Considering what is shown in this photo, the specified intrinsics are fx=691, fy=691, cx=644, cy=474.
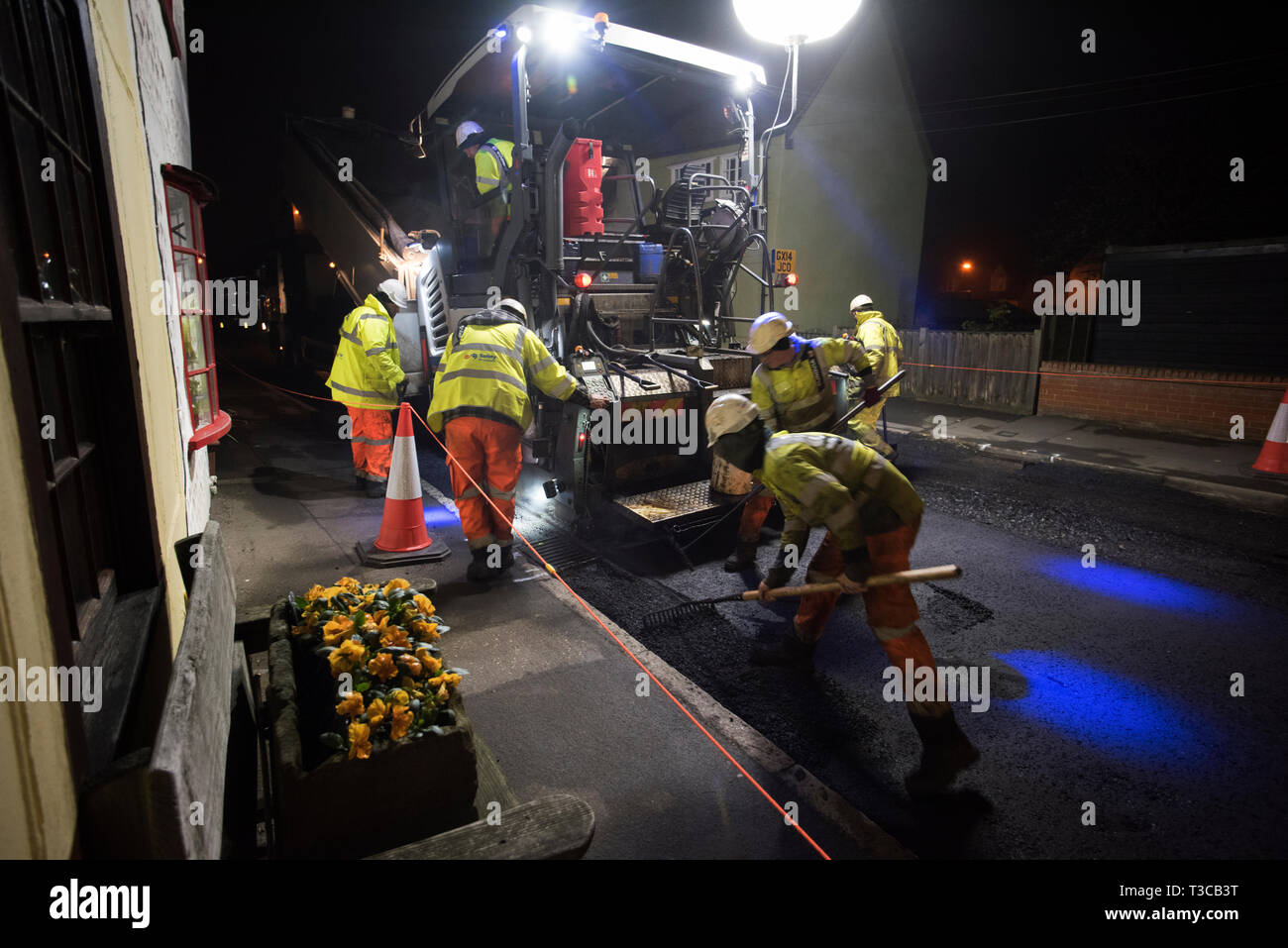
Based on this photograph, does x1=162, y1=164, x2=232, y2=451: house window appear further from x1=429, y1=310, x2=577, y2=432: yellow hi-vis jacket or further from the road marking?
the road marking

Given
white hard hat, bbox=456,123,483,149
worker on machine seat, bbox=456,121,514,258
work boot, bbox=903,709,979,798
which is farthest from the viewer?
white hard hat, bbox=456,123,483,149

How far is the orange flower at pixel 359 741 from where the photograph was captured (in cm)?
193

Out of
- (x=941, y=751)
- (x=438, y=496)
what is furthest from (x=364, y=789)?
(x=438, y=496)

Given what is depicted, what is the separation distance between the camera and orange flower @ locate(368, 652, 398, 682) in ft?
6.97

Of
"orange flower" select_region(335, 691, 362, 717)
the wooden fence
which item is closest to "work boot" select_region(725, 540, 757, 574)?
"orange flower" select_region(335, 691, 362, 717)

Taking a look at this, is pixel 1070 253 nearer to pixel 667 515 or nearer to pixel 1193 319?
pixel 1193 319

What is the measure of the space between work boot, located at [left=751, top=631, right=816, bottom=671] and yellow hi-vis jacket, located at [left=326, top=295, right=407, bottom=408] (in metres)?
3.96

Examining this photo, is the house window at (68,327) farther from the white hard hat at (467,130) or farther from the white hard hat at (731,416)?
the white hard hat at (467,130)

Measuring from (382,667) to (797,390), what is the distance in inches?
145

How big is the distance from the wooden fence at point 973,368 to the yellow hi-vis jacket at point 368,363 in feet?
31.2

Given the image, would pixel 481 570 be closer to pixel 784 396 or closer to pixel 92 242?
pixel 784 396

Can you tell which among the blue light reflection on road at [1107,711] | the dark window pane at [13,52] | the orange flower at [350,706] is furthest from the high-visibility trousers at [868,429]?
the dark window pane at [13,52]

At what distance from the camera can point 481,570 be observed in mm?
4566

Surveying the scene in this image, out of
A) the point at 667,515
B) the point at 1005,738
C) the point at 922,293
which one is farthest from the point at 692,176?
the point at 922,293
